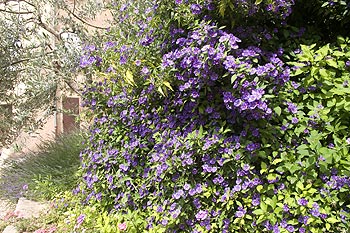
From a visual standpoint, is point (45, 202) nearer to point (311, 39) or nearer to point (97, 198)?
point (97, 198)

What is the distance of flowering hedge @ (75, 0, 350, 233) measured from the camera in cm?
214

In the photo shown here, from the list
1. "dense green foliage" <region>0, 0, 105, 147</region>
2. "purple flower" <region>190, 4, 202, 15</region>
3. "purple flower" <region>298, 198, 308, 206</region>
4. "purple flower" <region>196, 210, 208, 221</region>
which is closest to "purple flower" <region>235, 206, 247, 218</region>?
"purple flower" <region>196, 210, 208, 221</region>

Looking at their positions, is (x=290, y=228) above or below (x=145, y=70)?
below

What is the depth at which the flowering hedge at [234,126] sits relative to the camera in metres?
2.14

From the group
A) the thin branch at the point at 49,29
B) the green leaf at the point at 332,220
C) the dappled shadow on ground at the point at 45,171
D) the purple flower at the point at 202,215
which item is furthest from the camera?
the thin branch at the point at 49,29

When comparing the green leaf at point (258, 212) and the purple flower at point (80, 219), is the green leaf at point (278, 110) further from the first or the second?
the purple flower at point (80, 219)

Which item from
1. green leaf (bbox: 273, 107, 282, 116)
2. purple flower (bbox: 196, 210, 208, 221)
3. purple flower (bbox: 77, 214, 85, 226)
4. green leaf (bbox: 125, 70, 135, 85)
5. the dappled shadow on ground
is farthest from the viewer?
the dappled shadow on ground

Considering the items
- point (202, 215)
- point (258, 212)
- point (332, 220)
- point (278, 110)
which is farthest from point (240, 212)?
point (278, 110)

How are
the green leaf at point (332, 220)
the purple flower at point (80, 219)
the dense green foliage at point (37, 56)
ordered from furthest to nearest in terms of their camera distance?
1. the dense green foliage at point (37, 56)
2. the purple flower at point (80, 219)
3. the green leaf at point (332, 220)

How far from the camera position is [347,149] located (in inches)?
82.1

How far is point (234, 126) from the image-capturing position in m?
2.41

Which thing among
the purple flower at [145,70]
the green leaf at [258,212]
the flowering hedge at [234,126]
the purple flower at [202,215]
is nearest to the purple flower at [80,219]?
the flowering hedge at [234,126]

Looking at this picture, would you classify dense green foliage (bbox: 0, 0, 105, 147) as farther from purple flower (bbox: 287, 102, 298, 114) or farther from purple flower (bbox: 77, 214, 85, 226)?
purple flower (bbox: 287, 102, 298, 114)

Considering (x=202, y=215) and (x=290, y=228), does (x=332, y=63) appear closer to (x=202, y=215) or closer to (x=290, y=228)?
(x=290, y=228)
